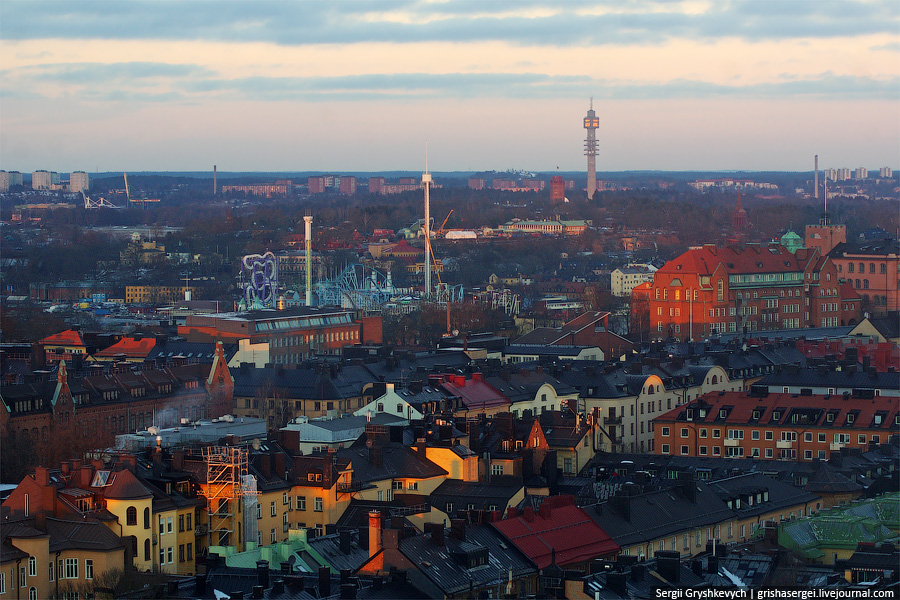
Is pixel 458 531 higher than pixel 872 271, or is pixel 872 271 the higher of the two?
pixel 458 531

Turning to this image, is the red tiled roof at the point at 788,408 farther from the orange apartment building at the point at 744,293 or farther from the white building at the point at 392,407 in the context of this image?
the orange apartment building at the point at 744,293

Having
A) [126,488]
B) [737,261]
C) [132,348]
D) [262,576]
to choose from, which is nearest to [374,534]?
[262,576]

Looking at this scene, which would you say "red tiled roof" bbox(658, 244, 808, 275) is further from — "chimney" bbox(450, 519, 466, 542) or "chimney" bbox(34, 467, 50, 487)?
"chimney" bbox(450, 519, 466, 542)

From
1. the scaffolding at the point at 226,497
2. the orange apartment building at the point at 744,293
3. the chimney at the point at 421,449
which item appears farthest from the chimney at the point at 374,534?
the orange apartment building at the point at 744,293

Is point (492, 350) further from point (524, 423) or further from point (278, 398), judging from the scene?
point (524, 423)

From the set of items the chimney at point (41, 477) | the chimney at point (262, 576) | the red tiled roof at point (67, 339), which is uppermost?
the chimney at point (41, 477)

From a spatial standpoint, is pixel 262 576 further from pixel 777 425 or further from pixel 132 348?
pixel 132 348

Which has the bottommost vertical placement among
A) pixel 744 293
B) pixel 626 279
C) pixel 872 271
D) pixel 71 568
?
pixel 626 279
